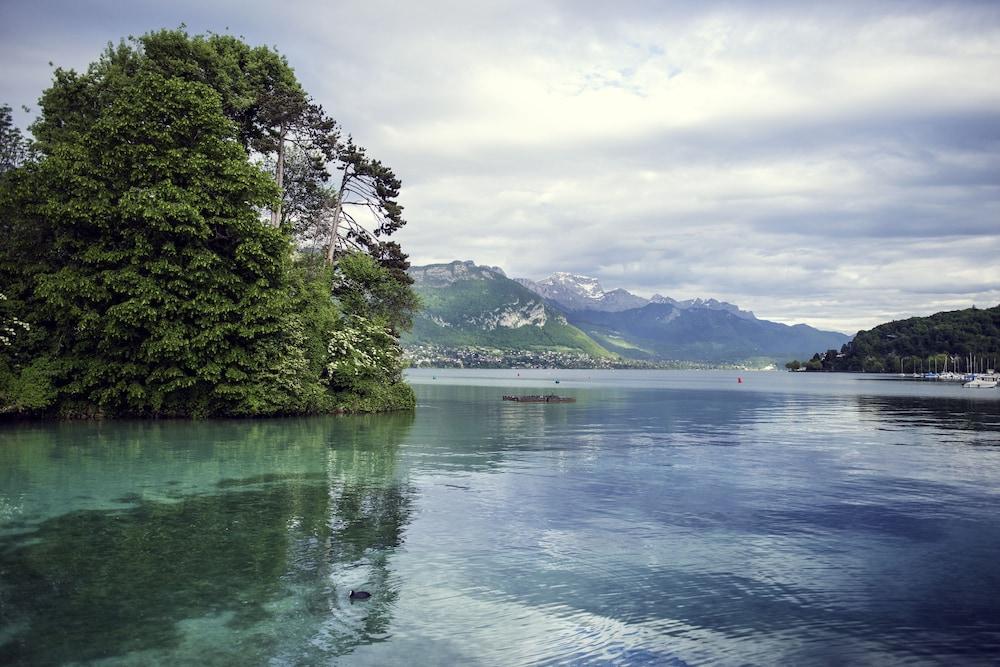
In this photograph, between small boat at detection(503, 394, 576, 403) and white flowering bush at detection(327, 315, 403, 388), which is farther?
small boat at detection(503, 394, 576, 403)

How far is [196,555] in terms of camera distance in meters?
18.2

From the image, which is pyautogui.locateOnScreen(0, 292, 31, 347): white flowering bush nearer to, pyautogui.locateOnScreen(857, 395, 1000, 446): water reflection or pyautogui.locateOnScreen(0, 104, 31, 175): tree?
pyautogui.locateOnScreen(0, 104, 31, 175): tree

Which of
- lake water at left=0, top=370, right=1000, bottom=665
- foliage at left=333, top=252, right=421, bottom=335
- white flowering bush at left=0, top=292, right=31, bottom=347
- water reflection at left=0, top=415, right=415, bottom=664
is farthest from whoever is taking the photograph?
foliage at left=333, top=252, right=421, bottom=335

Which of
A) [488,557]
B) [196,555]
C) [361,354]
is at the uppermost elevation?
[361,354]

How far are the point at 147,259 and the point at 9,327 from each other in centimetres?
1146

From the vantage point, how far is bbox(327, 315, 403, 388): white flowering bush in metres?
63.9

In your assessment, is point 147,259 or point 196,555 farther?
point 147,259

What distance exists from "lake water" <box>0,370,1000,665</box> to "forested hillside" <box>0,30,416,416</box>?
39.9ft

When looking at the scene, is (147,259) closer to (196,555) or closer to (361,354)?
(361,354)

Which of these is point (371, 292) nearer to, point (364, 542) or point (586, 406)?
point (586, 406)

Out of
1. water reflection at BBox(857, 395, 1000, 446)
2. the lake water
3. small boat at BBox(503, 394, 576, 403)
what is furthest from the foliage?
water reflection at BBox(857, 395, 1000, 446)

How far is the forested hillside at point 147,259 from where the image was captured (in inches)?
1950

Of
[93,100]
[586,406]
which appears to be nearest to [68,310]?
[93,100]

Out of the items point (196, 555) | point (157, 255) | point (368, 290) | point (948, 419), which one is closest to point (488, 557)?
point (196, 555)
